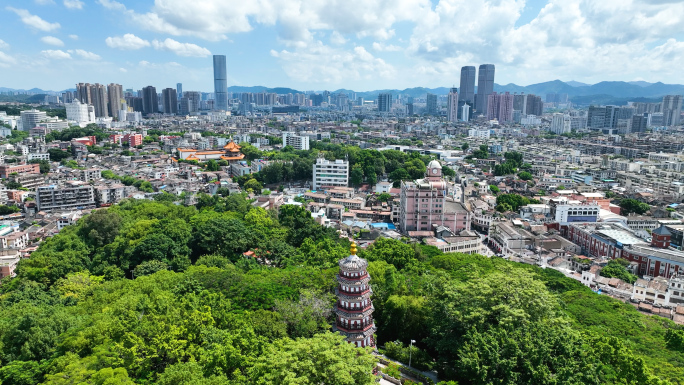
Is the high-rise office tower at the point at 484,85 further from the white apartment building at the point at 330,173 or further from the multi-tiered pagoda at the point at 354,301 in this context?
the multi-tiered pagoda at the point at 354,301

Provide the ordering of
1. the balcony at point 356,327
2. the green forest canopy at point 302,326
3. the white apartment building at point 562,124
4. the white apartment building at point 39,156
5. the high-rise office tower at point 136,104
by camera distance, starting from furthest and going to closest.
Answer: the high-rise office tower at point 136,104
the white apartment building at point 562,124
the white apartment building at point 39,156
the balcony at point 356,327
the green forest canopy at point 302,326

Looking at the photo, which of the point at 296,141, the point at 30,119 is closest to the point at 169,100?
the point at 30,119

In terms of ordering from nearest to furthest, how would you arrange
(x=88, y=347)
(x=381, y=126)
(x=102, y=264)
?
(x=88, y=347), (x=102, y=264), (x=381, y=126)

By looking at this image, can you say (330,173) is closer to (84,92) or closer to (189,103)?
(84,92)

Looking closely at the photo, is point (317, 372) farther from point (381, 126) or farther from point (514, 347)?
point (381, 126)

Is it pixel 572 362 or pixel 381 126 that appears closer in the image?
pixel 572 362

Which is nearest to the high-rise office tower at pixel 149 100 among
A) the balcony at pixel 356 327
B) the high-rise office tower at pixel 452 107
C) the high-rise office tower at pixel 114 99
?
the high-rise office tower at pixel 114 99

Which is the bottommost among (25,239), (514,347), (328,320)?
(25,239)

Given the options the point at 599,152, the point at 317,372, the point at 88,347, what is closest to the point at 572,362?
Answer: the point at 317,372
